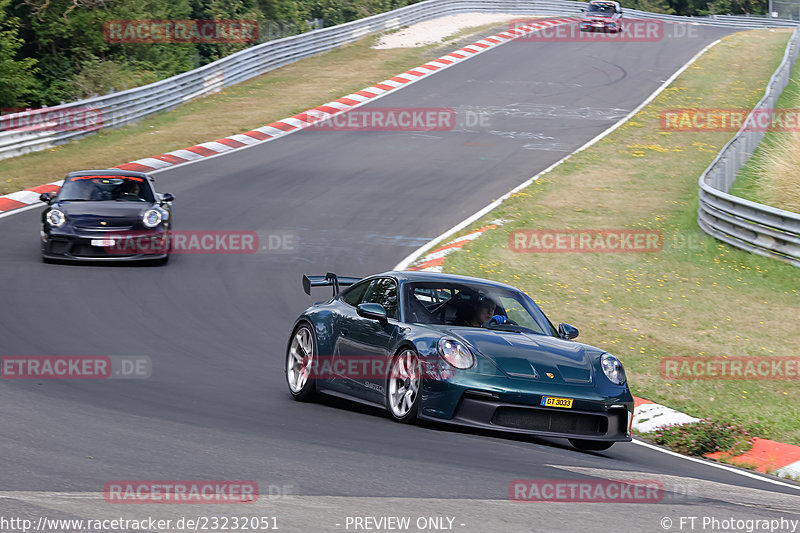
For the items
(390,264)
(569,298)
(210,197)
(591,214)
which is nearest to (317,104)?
(210,197)

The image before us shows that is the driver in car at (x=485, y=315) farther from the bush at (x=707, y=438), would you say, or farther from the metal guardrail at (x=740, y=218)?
the metal guardrail at (x=740, y=218)

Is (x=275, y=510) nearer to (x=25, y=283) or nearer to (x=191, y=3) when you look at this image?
(x=25, y=283)

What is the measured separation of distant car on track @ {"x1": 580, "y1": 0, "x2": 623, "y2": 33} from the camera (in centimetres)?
4919

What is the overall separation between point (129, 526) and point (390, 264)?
12.1m

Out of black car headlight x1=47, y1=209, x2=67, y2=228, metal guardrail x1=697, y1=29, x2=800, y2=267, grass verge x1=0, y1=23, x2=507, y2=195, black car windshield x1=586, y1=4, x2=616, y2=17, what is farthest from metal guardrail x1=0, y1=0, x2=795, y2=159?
metal guardrail x1=697, y1=29, x2=800, y2=267

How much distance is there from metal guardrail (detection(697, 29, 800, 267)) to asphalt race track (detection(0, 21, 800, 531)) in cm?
478
